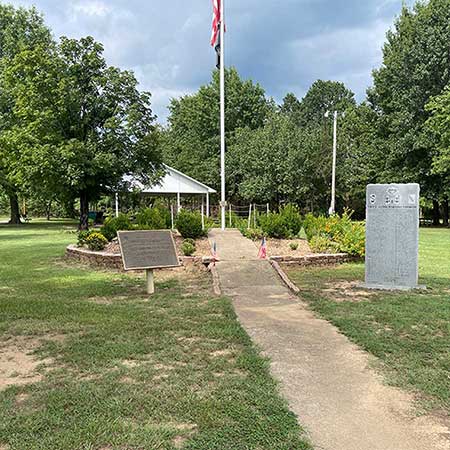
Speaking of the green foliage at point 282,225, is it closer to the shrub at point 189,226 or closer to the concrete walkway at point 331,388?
the shrub at point 189,226

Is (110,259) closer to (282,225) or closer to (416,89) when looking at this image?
(282,225)

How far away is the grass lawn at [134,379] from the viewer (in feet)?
9.07

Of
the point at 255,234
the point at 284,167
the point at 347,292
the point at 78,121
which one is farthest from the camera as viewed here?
the point at 284,167

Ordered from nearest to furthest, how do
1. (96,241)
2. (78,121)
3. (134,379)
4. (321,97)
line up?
1. (134,379)
2. (96,241)
3. (78,121)
4. (321,97)

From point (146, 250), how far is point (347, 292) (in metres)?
3.40

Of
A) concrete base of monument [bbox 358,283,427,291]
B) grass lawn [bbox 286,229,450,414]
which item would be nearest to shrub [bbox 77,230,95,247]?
grass lawn [bbox 286,229,450,414]

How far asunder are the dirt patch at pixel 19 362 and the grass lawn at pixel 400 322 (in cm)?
300

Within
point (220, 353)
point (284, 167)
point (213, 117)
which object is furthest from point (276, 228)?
point (213, 117)

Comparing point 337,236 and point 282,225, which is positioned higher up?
point 282,225

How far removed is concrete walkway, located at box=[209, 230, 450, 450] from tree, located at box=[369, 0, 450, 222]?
22998mm

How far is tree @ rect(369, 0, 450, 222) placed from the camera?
88.5ft

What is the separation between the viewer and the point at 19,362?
4.19m

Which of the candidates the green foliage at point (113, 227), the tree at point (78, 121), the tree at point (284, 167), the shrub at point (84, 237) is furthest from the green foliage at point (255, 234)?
the tree at point (284, 167)

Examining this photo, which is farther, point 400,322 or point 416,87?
point 416,87
